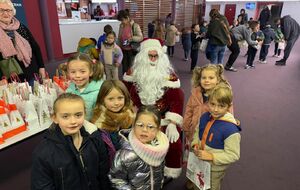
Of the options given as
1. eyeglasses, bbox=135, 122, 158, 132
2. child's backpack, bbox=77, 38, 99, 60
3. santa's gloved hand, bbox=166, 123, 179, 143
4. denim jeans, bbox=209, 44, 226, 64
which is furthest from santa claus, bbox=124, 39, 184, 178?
denim jeans, bbox=209, 44, 226, 64

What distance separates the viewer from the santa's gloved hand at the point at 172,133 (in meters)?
2.06

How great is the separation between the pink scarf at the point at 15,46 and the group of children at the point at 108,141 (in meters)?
0.97

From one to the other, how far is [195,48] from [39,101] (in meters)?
4.90

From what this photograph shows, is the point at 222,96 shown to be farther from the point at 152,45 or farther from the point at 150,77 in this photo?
the point at 152,45

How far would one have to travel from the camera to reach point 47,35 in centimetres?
680

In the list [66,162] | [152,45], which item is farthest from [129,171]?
[152,45]

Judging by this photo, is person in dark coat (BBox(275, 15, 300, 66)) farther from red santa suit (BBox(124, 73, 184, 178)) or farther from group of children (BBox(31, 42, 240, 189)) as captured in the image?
group of children (BBox(31, 42, 240, 189))

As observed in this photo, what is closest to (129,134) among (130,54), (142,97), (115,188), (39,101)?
(115,188)

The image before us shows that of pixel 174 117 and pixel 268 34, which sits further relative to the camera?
pixel 268 34

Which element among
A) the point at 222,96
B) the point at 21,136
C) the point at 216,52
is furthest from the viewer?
the point at 216,52

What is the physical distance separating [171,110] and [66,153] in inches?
44.4

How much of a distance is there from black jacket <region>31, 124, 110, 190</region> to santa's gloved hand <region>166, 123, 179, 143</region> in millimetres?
732

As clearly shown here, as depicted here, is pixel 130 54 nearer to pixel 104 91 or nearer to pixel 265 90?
pixel 265 90

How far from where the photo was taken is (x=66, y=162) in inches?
51.0
